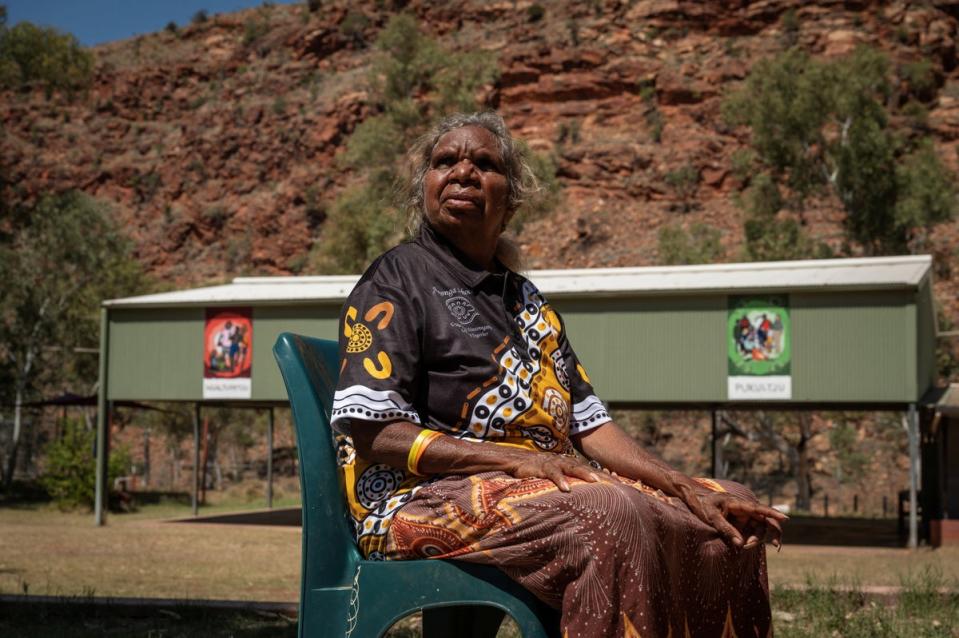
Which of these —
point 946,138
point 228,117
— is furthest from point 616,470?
point 228,117

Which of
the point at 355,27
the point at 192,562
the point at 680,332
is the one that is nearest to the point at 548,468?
the point at 192,562

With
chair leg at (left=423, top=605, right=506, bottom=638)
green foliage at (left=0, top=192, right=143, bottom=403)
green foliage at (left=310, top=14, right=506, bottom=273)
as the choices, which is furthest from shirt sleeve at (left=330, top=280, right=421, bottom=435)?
green foliage at (left=310, top=14, right=506, bottom=273)

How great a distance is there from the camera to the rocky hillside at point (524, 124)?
49.7m

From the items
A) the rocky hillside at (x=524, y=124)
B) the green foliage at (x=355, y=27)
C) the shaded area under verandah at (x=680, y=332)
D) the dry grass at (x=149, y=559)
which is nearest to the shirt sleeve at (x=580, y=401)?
the dry grass at (x=149, y=559)

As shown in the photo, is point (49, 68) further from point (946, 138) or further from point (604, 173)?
point (946, 138)

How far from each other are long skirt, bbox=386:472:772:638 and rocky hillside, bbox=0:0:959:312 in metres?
41.0

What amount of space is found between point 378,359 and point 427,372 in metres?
0.15

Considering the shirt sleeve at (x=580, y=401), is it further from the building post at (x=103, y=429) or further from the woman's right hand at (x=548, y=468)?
the building post at (x=103, y=429)

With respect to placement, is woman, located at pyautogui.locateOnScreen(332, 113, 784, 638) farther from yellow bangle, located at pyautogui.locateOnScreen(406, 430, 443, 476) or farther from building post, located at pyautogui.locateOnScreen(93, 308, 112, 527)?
building post, located at pyautogui.locateOnScreen(93, 308, 112, 527)

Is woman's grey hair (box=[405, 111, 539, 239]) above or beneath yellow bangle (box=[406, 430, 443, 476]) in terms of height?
above

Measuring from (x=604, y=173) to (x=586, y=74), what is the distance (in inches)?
309

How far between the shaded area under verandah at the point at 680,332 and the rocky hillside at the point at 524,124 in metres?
25.8

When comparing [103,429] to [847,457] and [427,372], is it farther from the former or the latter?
[847,457]

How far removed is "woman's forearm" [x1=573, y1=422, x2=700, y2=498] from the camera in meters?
2.66
